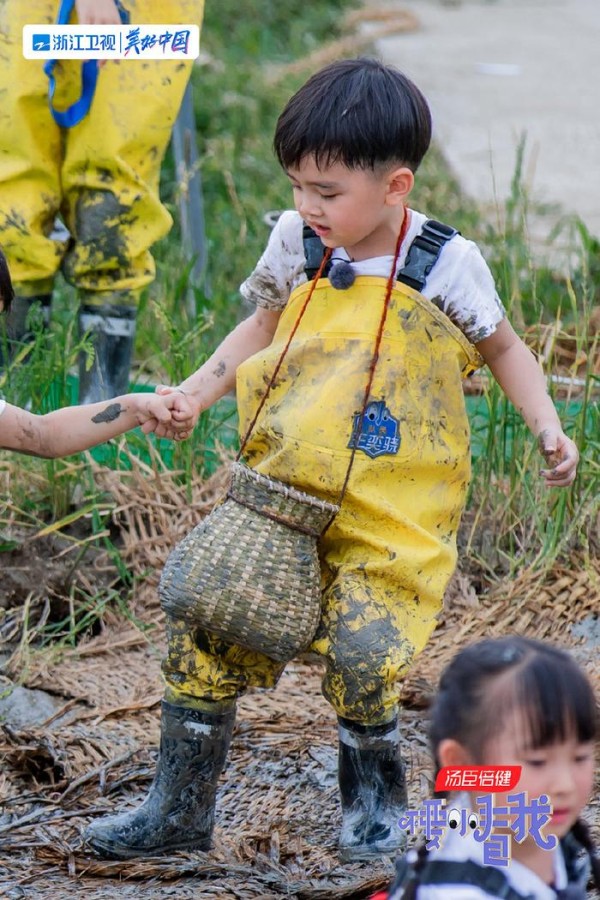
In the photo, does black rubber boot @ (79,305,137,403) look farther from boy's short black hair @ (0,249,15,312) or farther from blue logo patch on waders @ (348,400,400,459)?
blue logo patch on waders @ (348,400,400,459)

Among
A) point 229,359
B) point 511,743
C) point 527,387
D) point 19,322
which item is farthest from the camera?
point 19,322

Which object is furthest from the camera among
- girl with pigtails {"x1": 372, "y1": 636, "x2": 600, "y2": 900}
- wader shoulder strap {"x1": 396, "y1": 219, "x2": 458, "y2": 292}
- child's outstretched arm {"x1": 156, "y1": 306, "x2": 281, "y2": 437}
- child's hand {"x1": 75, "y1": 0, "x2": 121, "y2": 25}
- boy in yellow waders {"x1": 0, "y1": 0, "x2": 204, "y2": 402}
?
boy in yellow waders {"x1": 0, "y1": 0, "x2": 204, "y2": 402}

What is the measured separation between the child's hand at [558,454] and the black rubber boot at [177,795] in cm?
72

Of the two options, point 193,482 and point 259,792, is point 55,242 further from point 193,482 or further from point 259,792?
point 259,792

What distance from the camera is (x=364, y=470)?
A: 2664 mm

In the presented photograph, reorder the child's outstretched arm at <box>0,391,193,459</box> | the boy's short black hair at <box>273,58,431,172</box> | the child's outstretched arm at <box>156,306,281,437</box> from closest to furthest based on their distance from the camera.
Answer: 1. the boy's short black hair at <box>273,58,431,172</box>
2. the child's outstretched arm at <box>0,391,193,459</box>
3. the child's outstretched arm at <box>156,306,281,437</box>

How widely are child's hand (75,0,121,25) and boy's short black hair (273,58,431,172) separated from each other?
1322 mm

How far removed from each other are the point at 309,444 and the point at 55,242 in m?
1.71

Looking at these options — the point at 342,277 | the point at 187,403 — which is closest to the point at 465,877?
the point at 342,277

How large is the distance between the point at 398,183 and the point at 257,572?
72 centimetres

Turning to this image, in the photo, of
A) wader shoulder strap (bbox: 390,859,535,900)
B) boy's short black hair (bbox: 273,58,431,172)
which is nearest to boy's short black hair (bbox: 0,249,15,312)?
boy's short black hair (bbox: 273,58,431,172)

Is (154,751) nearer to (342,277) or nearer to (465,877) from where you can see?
(342,277)

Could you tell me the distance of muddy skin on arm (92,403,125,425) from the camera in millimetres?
2836

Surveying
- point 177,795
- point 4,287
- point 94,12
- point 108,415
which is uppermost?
point 94,12
